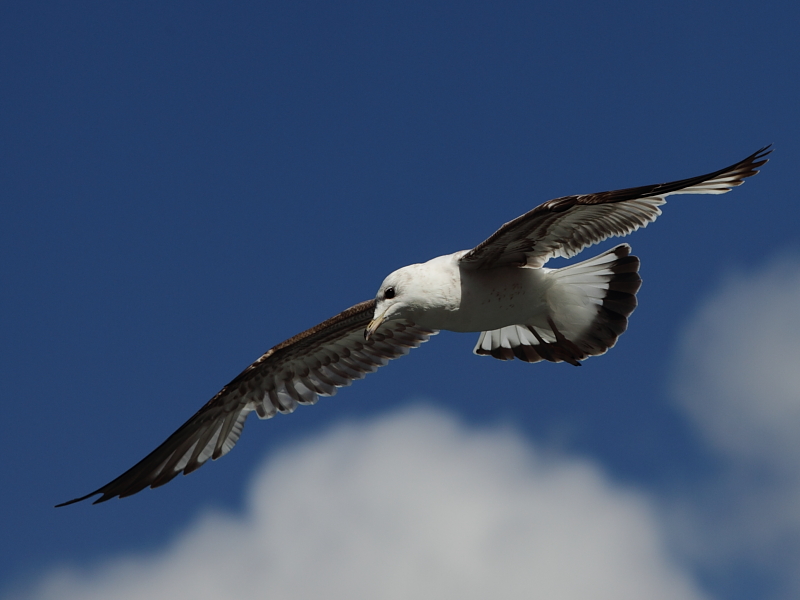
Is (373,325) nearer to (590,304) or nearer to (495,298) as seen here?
(495,298)

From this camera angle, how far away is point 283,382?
9453mm

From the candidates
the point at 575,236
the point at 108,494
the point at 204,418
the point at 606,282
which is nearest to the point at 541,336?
the point at 606,282

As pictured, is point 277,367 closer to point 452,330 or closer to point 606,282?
point 452,330

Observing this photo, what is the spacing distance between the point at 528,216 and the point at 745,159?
5.32 feet

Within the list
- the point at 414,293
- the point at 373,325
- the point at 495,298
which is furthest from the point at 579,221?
the point at 373,325

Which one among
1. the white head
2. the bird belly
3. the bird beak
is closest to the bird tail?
the bird belly

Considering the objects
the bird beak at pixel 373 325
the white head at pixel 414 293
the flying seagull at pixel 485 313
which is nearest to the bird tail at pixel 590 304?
the flying seagull at pixel 485 313

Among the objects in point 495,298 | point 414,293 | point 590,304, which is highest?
point 414,293

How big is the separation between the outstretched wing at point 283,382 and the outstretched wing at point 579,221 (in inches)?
69.1

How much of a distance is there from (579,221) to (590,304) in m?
1.08

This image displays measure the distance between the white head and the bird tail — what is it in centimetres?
103

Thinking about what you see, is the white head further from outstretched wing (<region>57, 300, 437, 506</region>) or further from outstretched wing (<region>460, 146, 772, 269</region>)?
outstretched wing (<region>57, 300, 437, 506</region>)

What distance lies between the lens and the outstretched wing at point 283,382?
8953 mm

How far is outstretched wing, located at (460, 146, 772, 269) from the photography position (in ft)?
21.6
